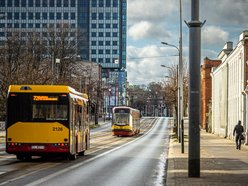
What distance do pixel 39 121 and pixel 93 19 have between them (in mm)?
164812

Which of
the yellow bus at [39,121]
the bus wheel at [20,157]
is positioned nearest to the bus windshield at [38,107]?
the yellow bus at [39,121]

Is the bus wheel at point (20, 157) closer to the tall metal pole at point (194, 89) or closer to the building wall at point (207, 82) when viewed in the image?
the tall metal pole at point (194, 89)

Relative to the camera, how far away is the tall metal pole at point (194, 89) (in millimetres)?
16547

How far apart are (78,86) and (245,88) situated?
1377 inches

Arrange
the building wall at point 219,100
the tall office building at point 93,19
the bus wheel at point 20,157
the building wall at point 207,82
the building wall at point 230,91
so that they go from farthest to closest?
the tall office building at point 93,19
the building wall at point 207,82
the building wall at point 219,100
the building wall at point 230,91
the bus wheel at point 20,157

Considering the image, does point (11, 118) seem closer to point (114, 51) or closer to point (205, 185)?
point (205, 185)

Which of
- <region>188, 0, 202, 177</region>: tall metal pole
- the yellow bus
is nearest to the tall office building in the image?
the yellow bus

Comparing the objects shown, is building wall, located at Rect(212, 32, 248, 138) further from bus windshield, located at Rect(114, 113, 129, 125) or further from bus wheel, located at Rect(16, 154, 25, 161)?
bus wheel, located at Rect(16, 154, 25, 161)

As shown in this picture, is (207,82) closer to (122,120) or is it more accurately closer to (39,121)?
(122,120)

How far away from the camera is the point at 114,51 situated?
188875 millimetres

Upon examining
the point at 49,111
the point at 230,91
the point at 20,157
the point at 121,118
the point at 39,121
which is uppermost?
the point at 230,91

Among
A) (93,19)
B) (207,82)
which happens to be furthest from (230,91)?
(93,19)

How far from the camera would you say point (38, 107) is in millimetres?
24594

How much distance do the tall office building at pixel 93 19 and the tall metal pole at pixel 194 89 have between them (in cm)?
16209
